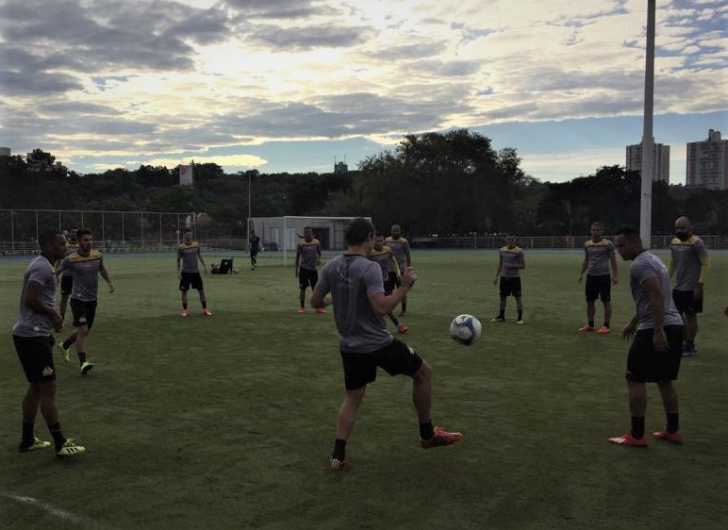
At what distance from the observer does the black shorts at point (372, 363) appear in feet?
16.9

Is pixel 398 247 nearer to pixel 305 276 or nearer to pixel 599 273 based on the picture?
pixel 305 276

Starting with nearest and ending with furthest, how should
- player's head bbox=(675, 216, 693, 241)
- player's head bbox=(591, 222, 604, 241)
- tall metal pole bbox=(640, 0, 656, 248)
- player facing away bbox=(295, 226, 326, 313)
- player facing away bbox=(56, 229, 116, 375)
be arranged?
player facing away bbox=(56, 229, 116, 375), player's head bbox=(675, 216, 693, 241), player's head bbox=(591, 222, 604, 241), player facing away bbox=(295, 226, 326, 313), tall metal pole bbox=(640, 0, 656, 248)

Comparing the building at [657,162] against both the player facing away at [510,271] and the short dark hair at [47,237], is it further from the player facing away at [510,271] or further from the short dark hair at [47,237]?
the short dark hair at [47,237]

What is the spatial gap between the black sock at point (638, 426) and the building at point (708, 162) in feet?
138

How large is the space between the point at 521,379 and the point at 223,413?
3.92 m

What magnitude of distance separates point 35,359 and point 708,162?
54025 mm

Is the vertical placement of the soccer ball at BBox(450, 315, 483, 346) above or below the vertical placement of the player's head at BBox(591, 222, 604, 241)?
below

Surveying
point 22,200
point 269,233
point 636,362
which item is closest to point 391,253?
point 636,362

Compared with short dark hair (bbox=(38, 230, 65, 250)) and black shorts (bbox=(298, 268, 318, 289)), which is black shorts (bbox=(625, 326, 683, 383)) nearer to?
short dark hair (bbox=(38, 230, 65, 250))

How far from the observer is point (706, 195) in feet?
243

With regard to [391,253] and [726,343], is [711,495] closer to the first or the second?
[726,343]

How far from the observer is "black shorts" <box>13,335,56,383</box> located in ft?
17.7

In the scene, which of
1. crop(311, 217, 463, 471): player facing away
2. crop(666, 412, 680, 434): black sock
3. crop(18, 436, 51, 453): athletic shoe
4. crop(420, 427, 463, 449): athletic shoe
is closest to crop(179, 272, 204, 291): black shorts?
crop(18, 436, 51, 453): athletic shoe

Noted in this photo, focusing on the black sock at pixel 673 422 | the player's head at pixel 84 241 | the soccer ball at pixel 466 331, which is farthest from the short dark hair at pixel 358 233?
the player's head at pixel 84 241
